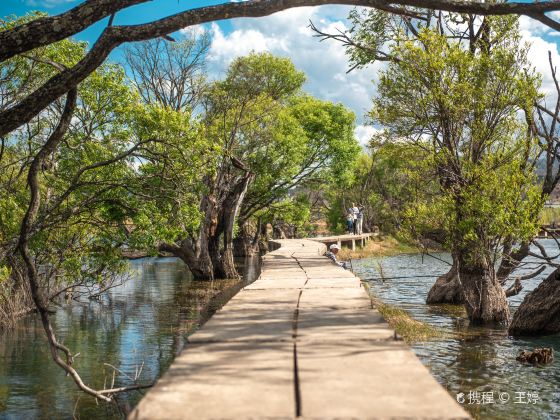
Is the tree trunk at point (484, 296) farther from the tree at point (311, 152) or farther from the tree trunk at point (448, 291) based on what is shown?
the tree at point (311, 152)

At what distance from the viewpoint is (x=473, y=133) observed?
1586 cm

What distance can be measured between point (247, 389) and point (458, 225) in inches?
501

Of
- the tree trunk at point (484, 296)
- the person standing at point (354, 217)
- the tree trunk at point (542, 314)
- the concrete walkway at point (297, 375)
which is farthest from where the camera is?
the person standing at point (354, 217)

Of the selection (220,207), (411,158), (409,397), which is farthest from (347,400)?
(220,207)

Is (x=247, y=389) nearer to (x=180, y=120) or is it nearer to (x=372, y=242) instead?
(x=180, y=120)

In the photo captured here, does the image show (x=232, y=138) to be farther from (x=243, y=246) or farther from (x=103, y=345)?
(x=243, y=246)

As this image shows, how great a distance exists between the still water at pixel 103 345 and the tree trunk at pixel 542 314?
816cm

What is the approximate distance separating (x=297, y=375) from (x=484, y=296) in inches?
536

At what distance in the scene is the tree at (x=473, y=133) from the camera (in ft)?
50.0

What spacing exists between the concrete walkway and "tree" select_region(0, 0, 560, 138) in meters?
2.53

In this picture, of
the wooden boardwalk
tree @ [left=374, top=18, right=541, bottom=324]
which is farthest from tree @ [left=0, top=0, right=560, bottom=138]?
the wooden boardwalk

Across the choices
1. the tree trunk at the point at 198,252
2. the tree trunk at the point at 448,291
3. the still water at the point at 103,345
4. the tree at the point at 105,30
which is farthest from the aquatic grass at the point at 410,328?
the tree trunk at the point at 198,252

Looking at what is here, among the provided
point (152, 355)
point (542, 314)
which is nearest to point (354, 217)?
point (542, 314)

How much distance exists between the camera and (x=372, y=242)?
173 ft
